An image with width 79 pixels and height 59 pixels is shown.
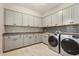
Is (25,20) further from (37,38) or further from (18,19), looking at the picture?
(37,38)

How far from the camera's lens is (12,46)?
7.04 ft

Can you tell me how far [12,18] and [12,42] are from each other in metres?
0.90

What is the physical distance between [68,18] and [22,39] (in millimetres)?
1932

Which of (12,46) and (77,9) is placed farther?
(12,46)

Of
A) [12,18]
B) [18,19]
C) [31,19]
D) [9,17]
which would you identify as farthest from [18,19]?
[31,19]

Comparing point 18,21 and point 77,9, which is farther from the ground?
point 77,9

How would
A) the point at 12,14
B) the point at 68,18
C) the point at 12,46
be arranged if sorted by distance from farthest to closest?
the point at 12,14, the point at 12,46, the point at 68,18

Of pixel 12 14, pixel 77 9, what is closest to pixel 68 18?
pixel 77 9

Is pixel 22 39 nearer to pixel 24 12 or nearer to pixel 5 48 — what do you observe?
pixel 5 48

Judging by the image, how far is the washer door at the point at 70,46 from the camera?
1.27 metres

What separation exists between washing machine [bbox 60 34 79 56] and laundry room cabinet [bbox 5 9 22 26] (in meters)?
1.83

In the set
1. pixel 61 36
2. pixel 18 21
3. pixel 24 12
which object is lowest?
pixel 61 36

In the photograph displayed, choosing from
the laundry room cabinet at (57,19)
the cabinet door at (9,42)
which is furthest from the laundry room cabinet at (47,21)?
the cabinet door at (9,42)

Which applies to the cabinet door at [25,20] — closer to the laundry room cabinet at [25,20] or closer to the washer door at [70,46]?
the laundry room cabinet at [25,20]
